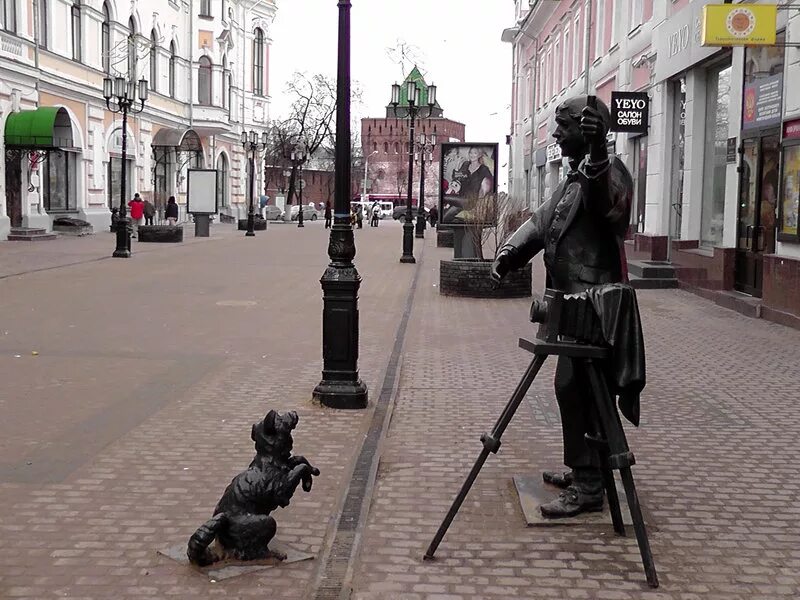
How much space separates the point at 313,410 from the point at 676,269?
11554 millimetres

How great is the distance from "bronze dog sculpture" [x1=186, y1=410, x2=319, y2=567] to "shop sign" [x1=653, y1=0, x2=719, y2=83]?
13807 millimetres

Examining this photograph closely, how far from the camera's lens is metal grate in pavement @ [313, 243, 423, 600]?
12.6 feet

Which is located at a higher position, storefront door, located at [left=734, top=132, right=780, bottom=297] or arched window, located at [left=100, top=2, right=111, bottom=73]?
arched window, located at [left=100, top=2, right=111, bottom=73]

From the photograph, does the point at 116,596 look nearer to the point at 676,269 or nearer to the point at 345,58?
the point at 345,58

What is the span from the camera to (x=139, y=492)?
16.4ft

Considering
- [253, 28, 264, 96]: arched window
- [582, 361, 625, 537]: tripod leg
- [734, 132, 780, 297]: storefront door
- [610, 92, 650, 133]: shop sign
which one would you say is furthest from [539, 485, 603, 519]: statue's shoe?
[253, 28, 264, 96]: arched window

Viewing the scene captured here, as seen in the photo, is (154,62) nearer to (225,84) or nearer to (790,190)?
(225,84)

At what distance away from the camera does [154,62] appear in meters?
41.4

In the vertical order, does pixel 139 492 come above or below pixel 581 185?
below

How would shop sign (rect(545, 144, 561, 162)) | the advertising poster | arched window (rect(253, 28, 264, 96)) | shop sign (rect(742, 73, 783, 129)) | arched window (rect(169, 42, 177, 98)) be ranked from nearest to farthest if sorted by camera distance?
the advertising poster
shop sign (rect(742, 73, 783, 129))
shop sign (rect(545, 144, 561, 162))
arched window (rect(169, 42, 177, 98))
arched window (rect(253, 28, 264, 96))

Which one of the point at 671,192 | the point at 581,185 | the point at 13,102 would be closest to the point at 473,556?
the point at 581,185

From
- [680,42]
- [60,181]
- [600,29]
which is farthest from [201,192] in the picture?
→ [680,42]

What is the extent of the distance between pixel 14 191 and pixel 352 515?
26541 millimetres

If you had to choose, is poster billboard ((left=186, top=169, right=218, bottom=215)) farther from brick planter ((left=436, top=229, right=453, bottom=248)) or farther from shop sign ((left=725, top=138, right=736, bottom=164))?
shop sign ((left=725, top=138, right=736, bottom=164))
